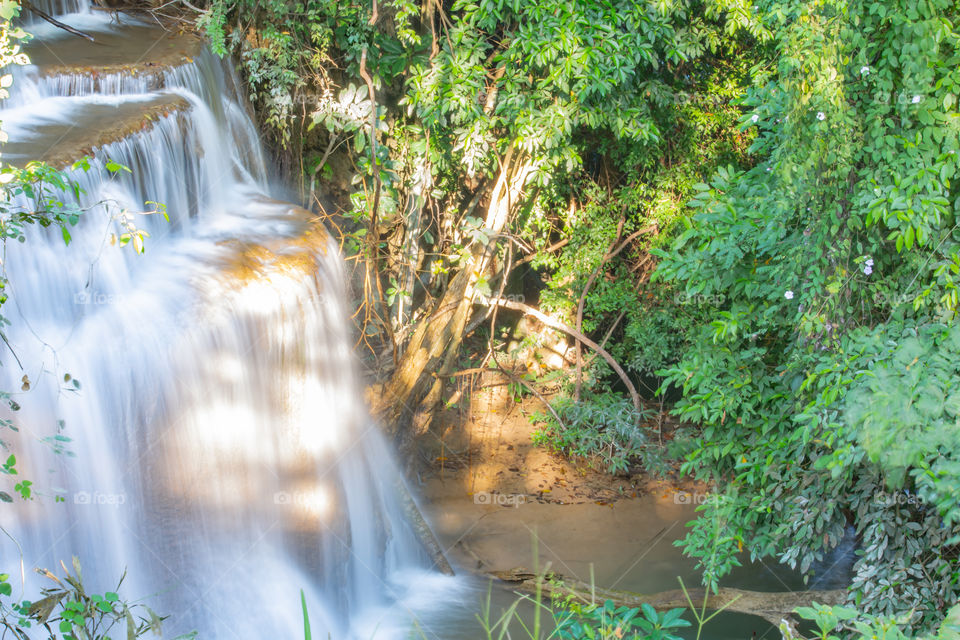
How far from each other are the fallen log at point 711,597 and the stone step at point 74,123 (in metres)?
4.11

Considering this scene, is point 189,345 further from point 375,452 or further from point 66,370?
point 375,452

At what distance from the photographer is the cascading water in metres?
4.35

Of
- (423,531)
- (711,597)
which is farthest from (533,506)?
(711,597)

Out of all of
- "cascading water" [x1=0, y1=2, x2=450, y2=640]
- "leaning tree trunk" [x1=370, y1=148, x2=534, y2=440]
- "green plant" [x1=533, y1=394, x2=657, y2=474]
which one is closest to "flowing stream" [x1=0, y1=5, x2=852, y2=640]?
"cascading water" [x1=0, y1=2, x2=450, y2=640]

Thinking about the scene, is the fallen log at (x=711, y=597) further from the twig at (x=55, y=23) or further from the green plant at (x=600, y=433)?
the twig at (x=55, y=23)

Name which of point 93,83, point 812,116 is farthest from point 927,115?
point 93,83

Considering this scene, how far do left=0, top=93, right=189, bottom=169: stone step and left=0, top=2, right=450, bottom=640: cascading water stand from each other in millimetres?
26

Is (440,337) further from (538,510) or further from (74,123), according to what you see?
(74,123)

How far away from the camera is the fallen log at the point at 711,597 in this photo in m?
4.98

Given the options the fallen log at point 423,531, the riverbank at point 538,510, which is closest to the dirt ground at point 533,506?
the riverbank at point 538,510

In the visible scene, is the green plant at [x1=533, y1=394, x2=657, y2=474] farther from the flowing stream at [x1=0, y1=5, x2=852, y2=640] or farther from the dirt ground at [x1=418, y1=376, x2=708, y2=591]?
the flowing stream at [x1=0, y1=5, x2=852, y2=640]

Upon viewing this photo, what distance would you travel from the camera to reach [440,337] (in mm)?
7145

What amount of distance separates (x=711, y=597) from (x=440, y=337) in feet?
10.5

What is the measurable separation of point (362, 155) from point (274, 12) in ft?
4.85
